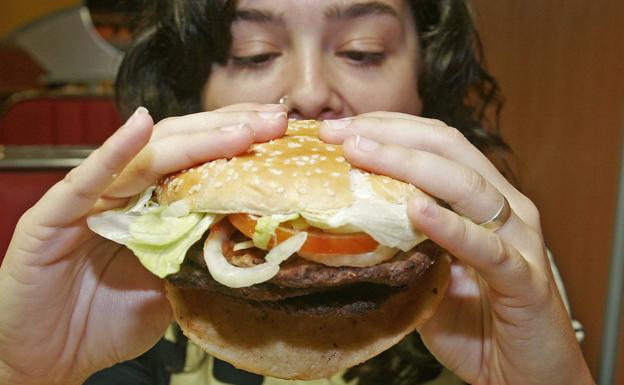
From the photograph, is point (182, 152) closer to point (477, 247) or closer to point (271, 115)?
point (271, 115)

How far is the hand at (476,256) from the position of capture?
0.98 metres

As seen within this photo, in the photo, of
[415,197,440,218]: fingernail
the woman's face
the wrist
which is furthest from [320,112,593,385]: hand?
A: the wrist

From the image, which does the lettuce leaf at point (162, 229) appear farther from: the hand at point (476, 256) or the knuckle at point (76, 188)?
the hand at point (476, 256)

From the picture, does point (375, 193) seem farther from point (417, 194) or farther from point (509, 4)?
point (509, 4)

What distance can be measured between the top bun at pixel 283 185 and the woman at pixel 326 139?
27 millimetres

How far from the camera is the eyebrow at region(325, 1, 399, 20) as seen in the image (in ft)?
5.12

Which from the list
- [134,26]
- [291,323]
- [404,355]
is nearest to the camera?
[291,323]

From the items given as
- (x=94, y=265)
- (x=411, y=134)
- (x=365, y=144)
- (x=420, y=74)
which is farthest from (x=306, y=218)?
(x=420, y=74)

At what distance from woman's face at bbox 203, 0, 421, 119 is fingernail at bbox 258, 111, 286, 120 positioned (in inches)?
17.5

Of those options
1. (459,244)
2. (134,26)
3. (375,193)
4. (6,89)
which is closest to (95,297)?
(375,193)

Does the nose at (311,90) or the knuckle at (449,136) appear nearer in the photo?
the knuckle at (449,136)

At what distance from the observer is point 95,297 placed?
52.4 inches

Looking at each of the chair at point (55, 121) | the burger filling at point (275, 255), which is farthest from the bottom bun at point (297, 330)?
the chair at point (55, 121)

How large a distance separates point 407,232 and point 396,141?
0.18m
